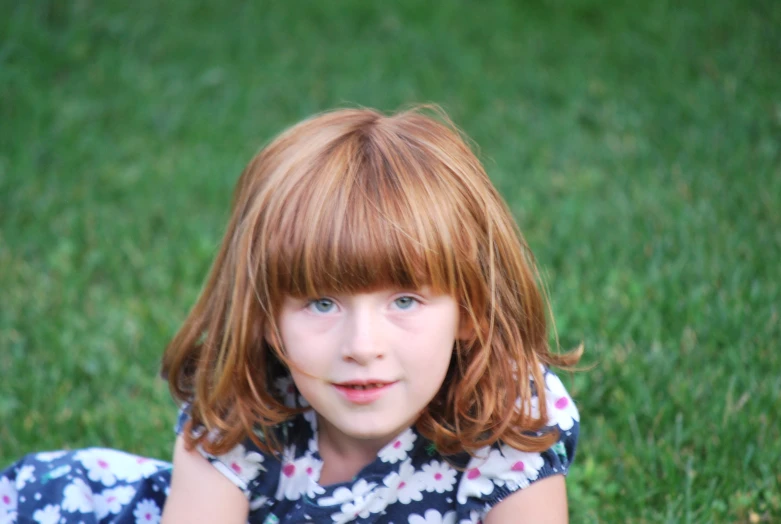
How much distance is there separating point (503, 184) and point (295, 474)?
2.40m

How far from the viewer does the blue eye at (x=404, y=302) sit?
1718mm

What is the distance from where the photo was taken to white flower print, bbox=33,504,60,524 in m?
2.20

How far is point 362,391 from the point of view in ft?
5.57

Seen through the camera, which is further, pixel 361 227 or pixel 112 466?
pixel 112 466

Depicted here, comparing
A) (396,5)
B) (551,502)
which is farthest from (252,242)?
(396,5)

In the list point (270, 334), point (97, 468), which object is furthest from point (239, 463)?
point (97, 468)

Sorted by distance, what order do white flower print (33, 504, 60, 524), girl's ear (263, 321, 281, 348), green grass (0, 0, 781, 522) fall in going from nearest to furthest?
1. girl's ear (263, 321, 281, 348)
2. white flower print (33, 504, 60, 524)
3. green grass (0, 0, 781, 522)

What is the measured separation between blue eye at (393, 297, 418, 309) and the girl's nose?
0.16 feet

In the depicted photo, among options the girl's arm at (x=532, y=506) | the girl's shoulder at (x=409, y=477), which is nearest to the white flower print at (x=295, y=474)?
the girl's shoulder at (x=409, y=477)

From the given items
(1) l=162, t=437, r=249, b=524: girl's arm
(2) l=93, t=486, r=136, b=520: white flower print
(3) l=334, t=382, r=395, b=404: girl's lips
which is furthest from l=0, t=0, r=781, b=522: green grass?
(1) l=162, t=437, r=249, b=524: girl's arm

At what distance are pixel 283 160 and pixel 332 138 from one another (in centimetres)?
10

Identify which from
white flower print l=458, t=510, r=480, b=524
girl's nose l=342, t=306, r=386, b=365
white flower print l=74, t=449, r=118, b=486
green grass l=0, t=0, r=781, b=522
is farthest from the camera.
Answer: green grass l=0, t=0, r=781, b=522

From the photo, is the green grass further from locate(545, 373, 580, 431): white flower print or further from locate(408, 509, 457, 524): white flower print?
locate(408, 509, 457, 524): white flower print

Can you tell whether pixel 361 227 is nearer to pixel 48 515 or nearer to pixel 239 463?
pixel 239 463
